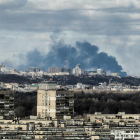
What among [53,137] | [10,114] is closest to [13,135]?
[53,137]

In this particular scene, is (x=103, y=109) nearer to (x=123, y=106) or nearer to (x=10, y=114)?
(x=123, y=106)

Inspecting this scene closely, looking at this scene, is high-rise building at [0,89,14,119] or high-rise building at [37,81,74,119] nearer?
high-rise building at [0,89,14,119]

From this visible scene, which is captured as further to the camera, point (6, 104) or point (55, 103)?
point (6, 104)

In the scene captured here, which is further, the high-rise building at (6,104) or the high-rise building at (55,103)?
the high-rise building at (55,103)
